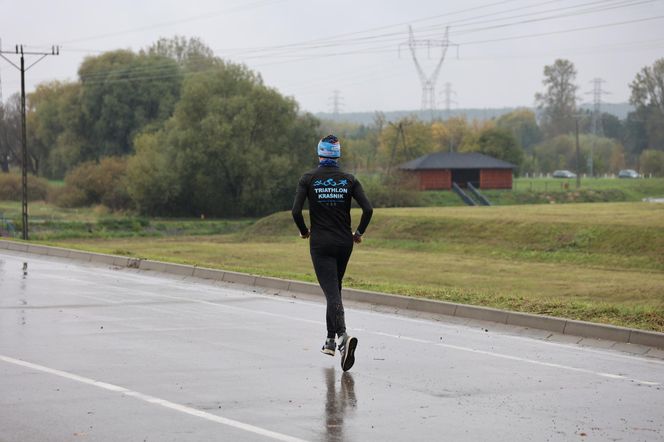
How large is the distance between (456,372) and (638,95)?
175896 mm

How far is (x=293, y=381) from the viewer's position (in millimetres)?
9781

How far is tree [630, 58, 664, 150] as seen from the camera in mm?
172875

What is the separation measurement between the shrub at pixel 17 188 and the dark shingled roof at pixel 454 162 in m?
37.8

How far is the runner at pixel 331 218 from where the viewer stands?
10719mm

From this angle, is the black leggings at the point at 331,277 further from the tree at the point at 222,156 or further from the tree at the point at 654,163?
the tree at the point at 654,163

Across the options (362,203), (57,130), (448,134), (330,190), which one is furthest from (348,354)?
(448,134)

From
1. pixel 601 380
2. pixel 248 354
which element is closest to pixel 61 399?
pixel 248 354

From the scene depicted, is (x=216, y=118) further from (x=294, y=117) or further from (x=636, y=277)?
(x=636, y=277)

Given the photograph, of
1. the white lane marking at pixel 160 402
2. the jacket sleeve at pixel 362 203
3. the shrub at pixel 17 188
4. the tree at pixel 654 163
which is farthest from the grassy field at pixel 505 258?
the tree at pixel 654 163

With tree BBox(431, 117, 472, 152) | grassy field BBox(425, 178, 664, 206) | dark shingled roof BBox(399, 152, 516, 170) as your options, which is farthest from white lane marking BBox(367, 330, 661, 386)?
tree BBox(431, 117, 472, 152)

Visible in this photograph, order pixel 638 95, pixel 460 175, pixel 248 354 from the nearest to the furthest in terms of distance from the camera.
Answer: pixel 248 354 → pixel 460 175 → pixel 638 95

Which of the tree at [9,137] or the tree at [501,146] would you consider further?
the tree at [9,137]

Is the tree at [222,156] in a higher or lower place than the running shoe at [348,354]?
higher

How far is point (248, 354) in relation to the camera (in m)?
11.4
